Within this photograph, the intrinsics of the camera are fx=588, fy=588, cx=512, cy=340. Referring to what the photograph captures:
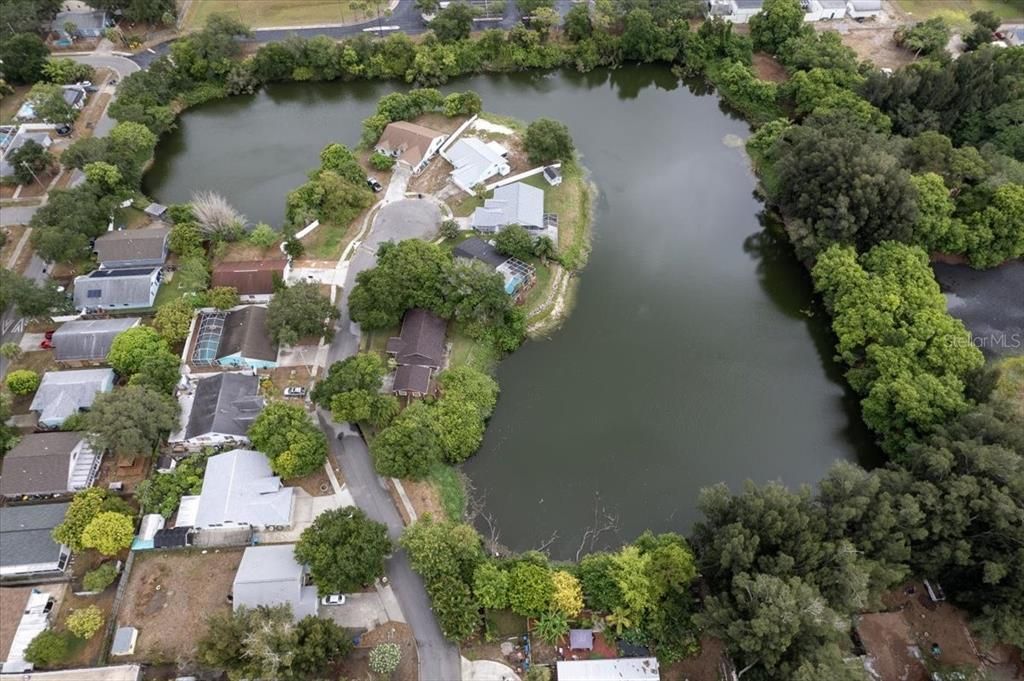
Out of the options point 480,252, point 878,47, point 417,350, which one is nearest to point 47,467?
point 417,350

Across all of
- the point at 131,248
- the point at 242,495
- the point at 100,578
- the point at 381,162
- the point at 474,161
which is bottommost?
the point at 100,578

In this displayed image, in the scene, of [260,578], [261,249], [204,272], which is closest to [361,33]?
[261,249]

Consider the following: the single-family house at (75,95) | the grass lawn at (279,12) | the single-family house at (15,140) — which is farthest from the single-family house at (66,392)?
the grass lawn at (279,12)

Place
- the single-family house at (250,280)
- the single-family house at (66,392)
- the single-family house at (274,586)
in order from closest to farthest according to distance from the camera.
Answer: the single-family house at (274,586) < the single-family house at (66,392) < the single-family house at (250,280)

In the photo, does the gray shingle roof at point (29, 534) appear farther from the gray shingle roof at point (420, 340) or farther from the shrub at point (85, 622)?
the gray shingle roof at point (420, 340)

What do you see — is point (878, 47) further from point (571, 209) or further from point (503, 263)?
point (503, 263)

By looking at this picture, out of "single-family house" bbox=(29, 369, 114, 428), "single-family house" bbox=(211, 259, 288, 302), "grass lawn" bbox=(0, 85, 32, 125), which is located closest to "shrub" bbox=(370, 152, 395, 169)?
"single-family house" bbox=(211, 259, 288, 302)
